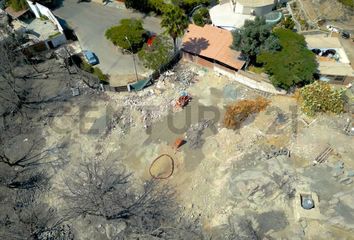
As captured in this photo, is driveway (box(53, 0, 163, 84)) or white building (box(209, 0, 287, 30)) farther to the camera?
white building (box(209, 0, 287, 30))

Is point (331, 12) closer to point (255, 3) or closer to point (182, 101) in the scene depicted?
point (255, 3)

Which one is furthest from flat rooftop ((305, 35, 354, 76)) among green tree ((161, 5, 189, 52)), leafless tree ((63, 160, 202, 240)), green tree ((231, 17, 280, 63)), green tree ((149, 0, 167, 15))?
leafless tree ((63, 160, 202, 240))

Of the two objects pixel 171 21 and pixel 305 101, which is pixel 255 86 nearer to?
pixel 305 101

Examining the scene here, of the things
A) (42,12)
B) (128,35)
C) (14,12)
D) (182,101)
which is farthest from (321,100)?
(14,12)

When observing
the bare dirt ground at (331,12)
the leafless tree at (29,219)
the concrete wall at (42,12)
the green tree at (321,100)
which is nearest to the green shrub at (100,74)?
the concrete wall at (42,12)

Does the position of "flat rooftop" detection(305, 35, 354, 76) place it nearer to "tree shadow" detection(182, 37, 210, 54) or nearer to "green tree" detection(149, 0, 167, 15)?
"tree shadow" detection(182, 37, 210, 54)

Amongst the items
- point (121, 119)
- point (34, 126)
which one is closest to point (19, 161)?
point (34, 126)

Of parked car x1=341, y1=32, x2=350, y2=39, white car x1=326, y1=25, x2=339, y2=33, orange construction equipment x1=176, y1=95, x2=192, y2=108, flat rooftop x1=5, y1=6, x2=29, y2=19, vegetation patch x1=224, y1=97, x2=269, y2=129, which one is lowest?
vegetation patch x1=224, y1=97, x2=269, y2=129
